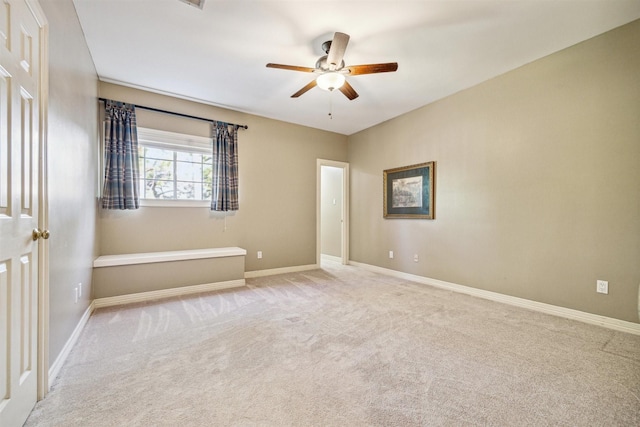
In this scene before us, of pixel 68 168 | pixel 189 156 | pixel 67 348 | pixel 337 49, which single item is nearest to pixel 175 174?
pixel 189 156

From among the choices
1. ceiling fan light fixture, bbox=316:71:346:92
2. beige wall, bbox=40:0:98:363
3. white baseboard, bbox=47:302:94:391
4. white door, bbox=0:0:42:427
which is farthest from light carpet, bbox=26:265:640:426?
ceiling fan light fixture, bbox=316:71:346:92

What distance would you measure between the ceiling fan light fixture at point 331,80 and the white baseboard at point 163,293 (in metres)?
2.93

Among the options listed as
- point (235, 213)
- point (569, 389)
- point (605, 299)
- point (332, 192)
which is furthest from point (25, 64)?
point (332, 192)

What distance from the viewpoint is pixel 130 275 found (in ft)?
10.7

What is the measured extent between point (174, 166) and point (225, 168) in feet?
2.34

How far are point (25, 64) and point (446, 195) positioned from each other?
4.22m

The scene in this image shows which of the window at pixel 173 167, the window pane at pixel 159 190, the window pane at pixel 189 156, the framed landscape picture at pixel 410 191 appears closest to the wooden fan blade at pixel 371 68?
the framed landscape picture at pixel 410 191

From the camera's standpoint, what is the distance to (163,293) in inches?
136

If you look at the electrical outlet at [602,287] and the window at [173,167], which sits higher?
the window at [173,167]

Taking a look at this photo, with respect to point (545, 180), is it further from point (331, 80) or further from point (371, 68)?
point (331, 80)

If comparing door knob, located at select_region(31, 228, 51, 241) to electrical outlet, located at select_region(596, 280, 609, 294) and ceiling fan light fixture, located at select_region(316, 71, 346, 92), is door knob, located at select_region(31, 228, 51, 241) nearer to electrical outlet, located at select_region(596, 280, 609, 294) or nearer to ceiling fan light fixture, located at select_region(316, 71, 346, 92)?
ceiling fan light fixture, located at select_region(316, 71, 346, 92)

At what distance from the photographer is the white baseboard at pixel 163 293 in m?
3.15

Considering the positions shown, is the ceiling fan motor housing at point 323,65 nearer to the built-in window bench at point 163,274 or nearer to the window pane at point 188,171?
the window pane at point 188,171

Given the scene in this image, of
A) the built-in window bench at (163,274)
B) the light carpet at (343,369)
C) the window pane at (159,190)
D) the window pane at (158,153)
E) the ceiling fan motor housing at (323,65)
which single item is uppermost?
the ceiling fan motor housing at (323,65)
